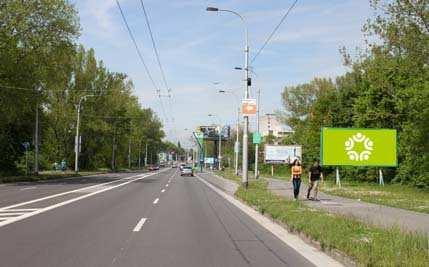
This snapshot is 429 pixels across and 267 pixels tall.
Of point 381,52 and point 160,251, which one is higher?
point 381,52

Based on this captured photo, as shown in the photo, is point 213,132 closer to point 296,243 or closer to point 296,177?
point 296,177

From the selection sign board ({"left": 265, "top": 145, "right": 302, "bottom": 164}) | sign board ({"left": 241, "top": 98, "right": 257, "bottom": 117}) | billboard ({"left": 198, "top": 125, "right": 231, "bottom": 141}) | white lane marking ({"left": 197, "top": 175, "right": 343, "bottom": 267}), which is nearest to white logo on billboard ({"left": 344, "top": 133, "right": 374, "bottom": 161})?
sign board ({"left": 241, "top": 98, "right": 257, "bottom": 117})

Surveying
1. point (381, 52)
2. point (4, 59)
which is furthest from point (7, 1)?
point (381, 52)

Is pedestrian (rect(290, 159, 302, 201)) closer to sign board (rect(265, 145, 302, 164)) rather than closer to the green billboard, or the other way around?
the green billboard

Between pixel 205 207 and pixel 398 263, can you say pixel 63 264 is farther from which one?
pixel 205 207

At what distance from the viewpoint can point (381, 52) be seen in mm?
30219

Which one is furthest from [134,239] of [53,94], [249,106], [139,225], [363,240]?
[53,94]

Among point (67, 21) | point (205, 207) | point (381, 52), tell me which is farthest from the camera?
point (67, 21)

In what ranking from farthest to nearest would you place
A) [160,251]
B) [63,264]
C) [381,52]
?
[381,52], [160,251], [63,264]

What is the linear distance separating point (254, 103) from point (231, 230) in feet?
62.8

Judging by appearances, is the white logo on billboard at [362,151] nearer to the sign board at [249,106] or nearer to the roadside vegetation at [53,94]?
the sign board at [249,106]

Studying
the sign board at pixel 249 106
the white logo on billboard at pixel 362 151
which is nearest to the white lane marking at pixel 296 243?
the sign board at pixel 249 106

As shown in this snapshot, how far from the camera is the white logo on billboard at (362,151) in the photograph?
3841 centimetres

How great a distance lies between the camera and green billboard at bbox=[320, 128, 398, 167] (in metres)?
38.2
